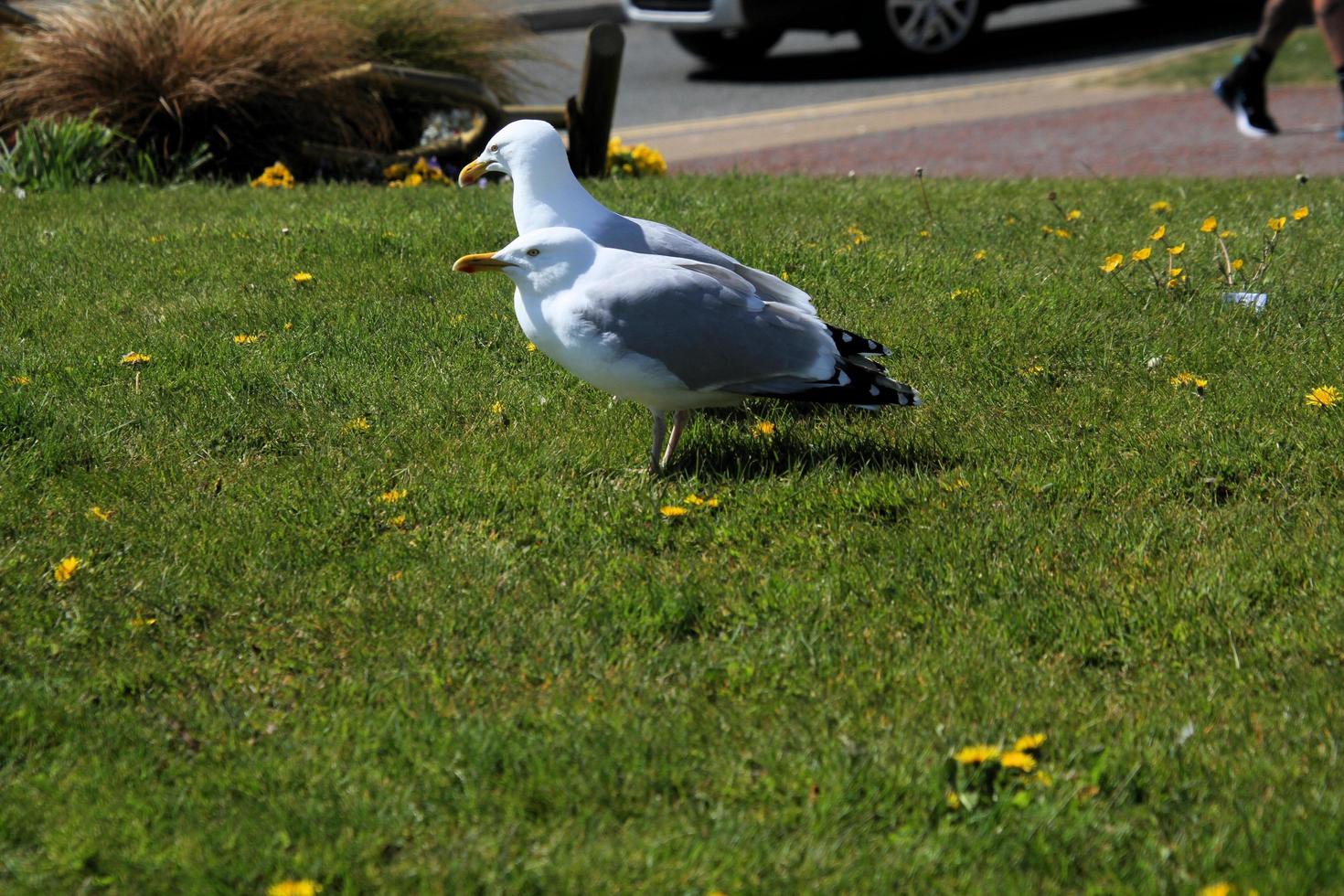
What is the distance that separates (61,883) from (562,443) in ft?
6.68

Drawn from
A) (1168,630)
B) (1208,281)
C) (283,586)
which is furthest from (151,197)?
(1168,630)

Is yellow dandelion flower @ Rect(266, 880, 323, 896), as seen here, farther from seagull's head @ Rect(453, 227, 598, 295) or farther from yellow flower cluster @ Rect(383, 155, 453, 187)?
yellow flower cluster @ Rect(383, 155, 453, 187)

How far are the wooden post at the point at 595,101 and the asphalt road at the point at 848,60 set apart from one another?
257cm

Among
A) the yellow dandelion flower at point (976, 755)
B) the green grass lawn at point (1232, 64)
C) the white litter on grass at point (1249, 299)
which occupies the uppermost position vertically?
the yellow dandelion flower at point (976, 755)

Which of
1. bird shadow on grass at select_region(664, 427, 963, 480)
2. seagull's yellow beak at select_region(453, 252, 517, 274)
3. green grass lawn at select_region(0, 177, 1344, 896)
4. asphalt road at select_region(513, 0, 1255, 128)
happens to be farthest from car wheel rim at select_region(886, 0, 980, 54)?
seagull's yellow beak at select_region(453, 252, 517, 274)

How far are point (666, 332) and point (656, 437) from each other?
381 millimetres

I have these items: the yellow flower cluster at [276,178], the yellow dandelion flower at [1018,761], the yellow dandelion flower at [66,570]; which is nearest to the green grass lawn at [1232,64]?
the yellow flower cluster at [276,178]

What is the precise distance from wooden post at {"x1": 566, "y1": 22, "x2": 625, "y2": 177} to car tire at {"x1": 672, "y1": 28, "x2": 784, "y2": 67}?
19.2 ft

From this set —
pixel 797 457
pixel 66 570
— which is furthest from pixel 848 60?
pixel 66 570

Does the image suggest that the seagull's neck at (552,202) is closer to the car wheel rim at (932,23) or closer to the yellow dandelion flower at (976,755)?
the yellow dandelion flower at (976,755)

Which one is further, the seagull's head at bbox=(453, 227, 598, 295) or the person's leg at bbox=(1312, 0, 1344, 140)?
the person's leg at bbox=(1312, 0, 1344, 140)

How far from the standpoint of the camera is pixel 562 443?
4180 mm

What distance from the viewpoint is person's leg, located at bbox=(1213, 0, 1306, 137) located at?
28.2 ft

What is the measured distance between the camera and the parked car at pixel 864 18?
12.4m
